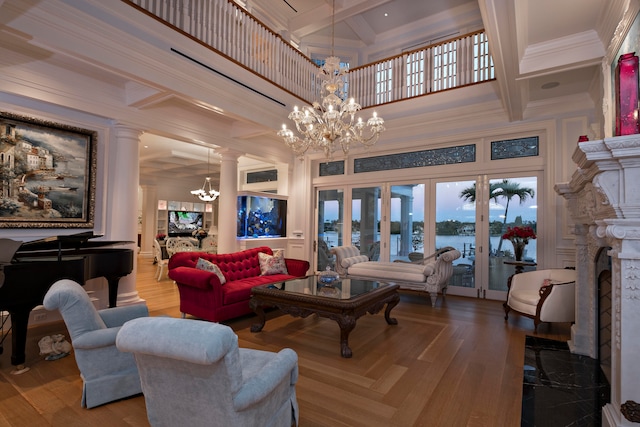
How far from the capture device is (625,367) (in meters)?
1.86

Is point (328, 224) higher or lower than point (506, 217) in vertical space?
lower

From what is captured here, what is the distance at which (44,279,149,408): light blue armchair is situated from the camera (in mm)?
2127

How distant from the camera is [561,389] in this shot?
2533 millimetres

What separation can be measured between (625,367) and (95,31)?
16.9 ft

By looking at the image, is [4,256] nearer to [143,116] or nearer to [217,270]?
[217,270]

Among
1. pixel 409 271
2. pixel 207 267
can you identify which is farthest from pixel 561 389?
pixel 207 267

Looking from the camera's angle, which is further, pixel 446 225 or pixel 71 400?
pixel 446 225

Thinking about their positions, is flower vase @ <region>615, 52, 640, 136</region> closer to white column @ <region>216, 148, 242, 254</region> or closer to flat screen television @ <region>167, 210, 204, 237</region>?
white column @ <region>216, 148, 242, 254</region>

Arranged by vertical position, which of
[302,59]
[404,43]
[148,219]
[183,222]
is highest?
[404,43]

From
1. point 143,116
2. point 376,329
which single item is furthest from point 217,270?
point 143,116

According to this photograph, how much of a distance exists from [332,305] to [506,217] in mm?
3932

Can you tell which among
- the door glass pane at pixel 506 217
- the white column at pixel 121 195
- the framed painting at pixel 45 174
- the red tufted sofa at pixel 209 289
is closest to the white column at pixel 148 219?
the white column at pixel 121 195

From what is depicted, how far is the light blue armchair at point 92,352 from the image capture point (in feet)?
6.98

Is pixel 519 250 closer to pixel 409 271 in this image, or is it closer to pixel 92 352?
pixel 409 271
